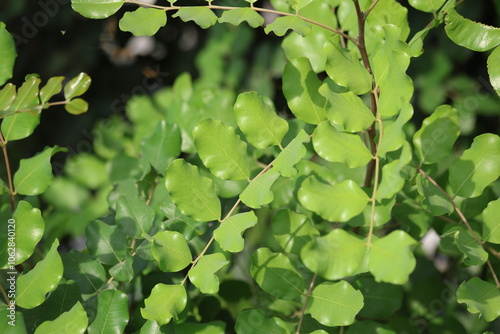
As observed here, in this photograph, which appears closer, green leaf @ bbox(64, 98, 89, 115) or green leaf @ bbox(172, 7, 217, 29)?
green leaf @ bbox(172, 7, 217, 29)

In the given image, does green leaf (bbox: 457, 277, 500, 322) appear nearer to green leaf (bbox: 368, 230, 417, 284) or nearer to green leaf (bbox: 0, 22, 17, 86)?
green leaf (bbox: 368, 230, 417, 284)

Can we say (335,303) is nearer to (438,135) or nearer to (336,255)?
(336,255)

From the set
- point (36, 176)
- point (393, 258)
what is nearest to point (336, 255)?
point (393, 258)

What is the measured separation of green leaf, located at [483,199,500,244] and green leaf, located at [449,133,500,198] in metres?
0.02

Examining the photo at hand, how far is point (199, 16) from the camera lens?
1.81ft

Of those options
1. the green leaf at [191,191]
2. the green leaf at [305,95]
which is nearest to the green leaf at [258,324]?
the green leaf at [191,191]

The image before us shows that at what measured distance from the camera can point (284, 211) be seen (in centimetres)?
60

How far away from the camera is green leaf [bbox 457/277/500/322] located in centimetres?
52

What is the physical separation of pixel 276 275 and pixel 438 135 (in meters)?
0.21

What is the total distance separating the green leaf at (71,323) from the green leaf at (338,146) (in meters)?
0.26

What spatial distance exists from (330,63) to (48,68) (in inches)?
68.0

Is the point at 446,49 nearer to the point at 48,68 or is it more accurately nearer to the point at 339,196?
the point at 339,196

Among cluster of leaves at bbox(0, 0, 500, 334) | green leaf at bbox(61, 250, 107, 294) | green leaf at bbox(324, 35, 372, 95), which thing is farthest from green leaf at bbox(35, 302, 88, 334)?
green leaf at bbox(324, 35, 372, 95)

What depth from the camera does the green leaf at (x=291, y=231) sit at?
584 millimetres
